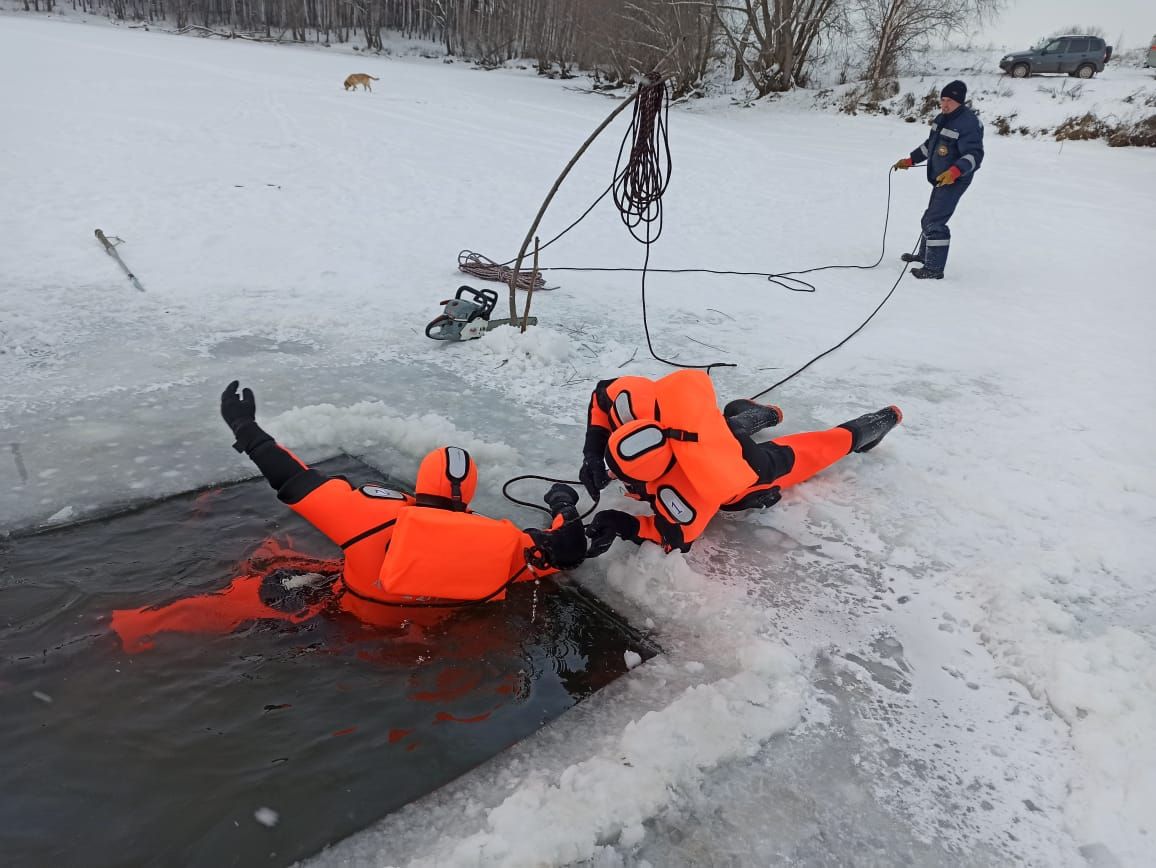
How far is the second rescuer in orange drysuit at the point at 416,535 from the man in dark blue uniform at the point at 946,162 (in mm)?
5582

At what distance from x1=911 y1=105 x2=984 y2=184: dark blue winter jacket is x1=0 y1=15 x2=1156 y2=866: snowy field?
1.05m

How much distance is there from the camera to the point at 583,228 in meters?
7.78

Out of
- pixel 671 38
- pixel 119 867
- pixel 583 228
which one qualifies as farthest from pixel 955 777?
pixel 671 38

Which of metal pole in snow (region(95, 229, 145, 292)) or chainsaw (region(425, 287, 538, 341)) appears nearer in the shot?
chainsaw (region(425, 287, 538, 341))

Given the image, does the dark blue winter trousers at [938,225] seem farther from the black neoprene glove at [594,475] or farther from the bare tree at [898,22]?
the bare tree at [898,22]

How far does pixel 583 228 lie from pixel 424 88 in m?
10.7

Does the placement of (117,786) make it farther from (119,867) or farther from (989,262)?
(989,262)

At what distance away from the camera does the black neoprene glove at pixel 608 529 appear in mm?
2625

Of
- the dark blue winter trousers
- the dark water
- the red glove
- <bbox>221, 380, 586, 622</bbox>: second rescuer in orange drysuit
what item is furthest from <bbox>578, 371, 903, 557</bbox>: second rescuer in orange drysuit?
the dark blue winter trousers

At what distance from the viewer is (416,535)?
2.23 metres

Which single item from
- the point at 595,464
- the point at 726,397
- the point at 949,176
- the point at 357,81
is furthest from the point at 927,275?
the point at 357,81

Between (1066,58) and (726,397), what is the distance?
1889 centimetres

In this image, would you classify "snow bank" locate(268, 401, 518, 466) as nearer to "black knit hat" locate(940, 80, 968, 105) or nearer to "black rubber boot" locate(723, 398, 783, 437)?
"black rubber boot" locate(723, 398, 783, 437)

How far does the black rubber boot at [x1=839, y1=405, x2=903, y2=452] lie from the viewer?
136 inches
